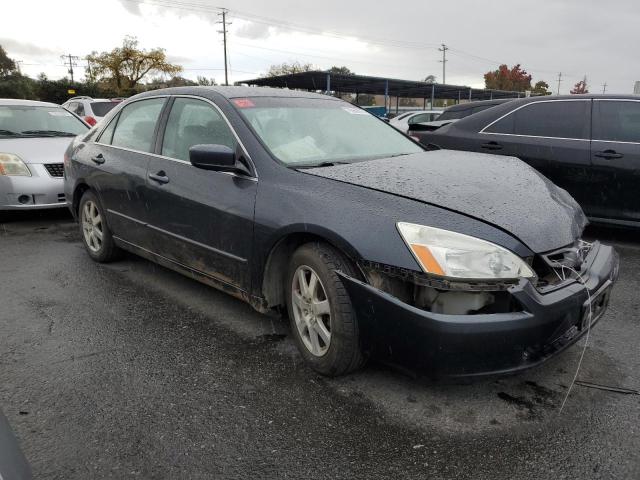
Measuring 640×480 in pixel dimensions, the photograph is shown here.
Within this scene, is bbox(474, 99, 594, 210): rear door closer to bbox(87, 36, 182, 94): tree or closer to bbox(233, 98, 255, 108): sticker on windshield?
bbox(233, 98, 255, 108): sticker on windshield

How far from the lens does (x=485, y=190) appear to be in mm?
2719

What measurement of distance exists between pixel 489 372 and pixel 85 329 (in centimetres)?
257

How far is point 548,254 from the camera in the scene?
2430mm

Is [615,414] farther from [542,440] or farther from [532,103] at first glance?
[532,103]

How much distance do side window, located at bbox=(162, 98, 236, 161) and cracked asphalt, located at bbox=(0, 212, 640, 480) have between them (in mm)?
1178

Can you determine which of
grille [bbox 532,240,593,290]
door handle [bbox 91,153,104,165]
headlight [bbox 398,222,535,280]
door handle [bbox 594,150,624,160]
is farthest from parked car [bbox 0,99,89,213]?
door handle [bbox 594,150,624,160]

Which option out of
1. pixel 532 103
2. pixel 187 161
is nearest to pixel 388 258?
pixel 187 161

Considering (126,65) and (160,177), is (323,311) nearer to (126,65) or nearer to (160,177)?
(160,177)

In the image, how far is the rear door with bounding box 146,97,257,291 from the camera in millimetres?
3104

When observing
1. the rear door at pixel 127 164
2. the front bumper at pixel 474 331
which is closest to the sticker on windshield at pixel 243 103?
the rear door at pixel 127 164

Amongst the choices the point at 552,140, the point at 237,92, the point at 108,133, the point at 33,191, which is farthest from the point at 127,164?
the point at 552,140

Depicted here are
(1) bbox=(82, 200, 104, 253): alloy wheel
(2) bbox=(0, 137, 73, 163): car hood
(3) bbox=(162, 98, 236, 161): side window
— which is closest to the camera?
(3) bbox=(162, 98, 236, 161): side window

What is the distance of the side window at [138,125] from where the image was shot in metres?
4.02

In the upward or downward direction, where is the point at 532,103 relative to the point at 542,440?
upward
